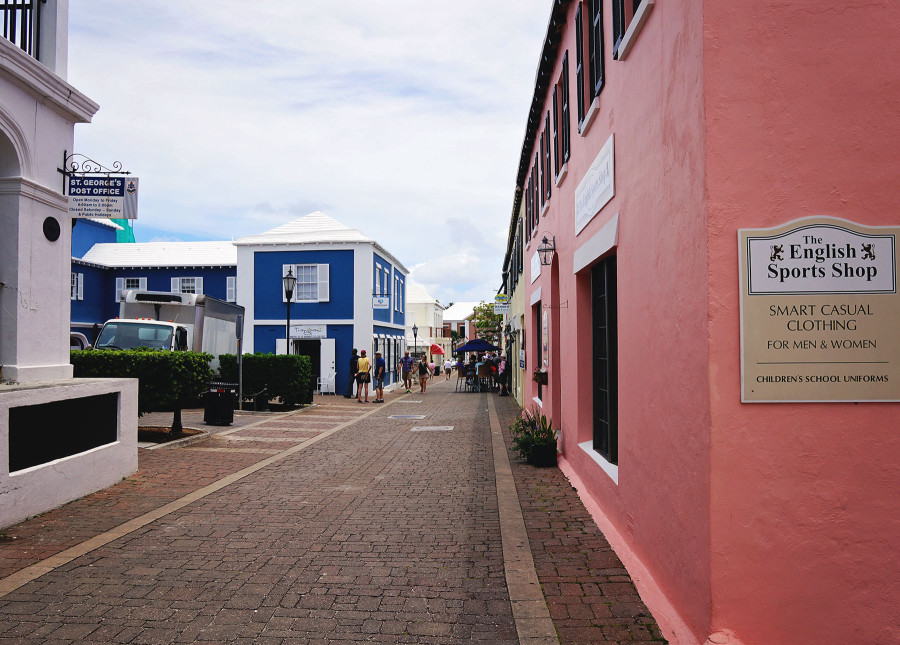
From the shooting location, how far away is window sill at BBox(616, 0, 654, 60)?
4547mm

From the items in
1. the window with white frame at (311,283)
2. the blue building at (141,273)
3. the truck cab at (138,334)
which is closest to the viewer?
the truck cab at (138,334)

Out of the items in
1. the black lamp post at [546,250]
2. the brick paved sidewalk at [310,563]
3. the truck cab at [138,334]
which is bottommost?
the brick paved sidewalk at [310,563]

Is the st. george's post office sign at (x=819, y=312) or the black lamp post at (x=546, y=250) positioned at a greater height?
the black lamp post at (x=546, y=250)

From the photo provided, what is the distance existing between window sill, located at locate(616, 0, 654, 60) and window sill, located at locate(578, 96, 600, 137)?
1068 mm

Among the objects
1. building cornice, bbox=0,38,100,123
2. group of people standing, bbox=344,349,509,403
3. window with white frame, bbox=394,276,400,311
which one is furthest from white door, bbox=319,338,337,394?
building cornice, bbox=0,38,100,123

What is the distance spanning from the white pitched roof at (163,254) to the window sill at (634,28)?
31.0 m

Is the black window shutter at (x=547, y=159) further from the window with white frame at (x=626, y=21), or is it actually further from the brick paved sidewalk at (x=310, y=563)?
the window with white frame at (x=626, y=21)

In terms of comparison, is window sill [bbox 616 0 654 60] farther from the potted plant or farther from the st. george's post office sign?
the potted plant

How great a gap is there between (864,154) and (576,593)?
3.20 m

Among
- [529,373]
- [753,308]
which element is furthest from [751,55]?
[529,373]

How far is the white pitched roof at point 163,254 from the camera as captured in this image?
112 feet

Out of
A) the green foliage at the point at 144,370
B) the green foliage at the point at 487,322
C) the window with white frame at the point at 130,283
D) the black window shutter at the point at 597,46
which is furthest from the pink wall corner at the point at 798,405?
the green foliage at the point at 487,322

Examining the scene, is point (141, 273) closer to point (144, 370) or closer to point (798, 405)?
point (144, 370)

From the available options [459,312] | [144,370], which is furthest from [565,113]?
[459,312]
